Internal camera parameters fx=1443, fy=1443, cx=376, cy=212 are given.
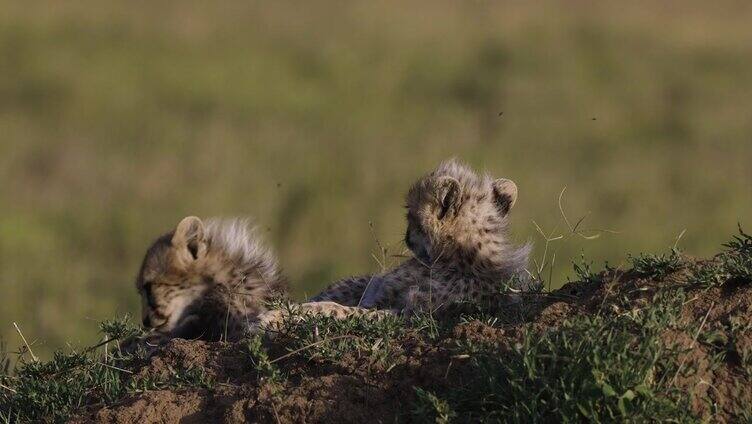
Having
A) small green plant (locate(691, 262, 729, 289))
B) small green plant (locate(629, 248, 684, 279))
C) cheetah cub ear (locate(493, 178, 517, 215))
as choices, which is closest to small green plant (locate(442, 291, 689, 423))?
small green plant (locate(691, 262, 729, 289))

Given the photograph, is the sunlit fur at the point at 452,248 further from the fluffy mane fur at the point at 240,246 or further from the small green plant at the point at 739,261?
the small green plant at the point at 739,261

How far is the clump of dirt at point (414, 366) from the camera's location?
451 cm

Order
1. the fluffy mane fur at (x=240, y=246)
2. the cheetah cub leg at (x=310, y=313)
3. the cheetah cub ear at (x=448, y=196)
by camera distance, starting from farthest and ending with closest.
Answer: the fluffy mane fur at (x=240, y=246) < the cheetah cub ear at (x=448, y=196) < the cheetah cub leg at (x=310, y=313)

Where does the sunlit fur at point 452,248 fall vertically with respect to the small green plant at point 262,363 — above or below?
above

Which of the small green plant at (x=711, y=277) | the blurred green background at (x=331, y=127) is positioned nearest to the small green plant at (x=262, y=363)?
the small green plant at (x=711, y=277)

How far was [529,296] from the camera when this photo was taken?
18.1ft

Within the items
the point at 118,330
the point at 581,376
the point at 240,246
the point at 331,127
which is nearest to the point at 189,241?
the point at 240,246

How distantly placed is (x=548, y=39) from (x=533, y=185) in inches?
166

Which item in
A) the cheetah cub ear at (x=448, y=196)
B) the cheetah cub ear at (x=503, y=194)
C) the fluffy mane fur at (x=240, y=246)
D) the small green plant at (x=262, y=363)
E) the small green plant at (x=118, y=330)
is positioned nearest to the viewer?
the small green plant at (x=262, y=363)

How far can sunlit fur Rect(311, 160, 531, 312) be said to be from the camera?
5.95m

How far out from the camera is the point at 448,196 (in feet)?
20.3

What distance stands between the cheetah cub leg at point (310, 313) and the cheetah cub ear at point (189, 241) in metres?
0.87

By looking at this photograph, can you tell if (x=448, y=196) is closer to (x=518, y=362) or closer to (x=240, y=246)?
(x=240, y=246)

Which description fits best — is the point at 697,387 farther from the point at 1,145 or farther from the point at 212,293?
the point at 1,145
